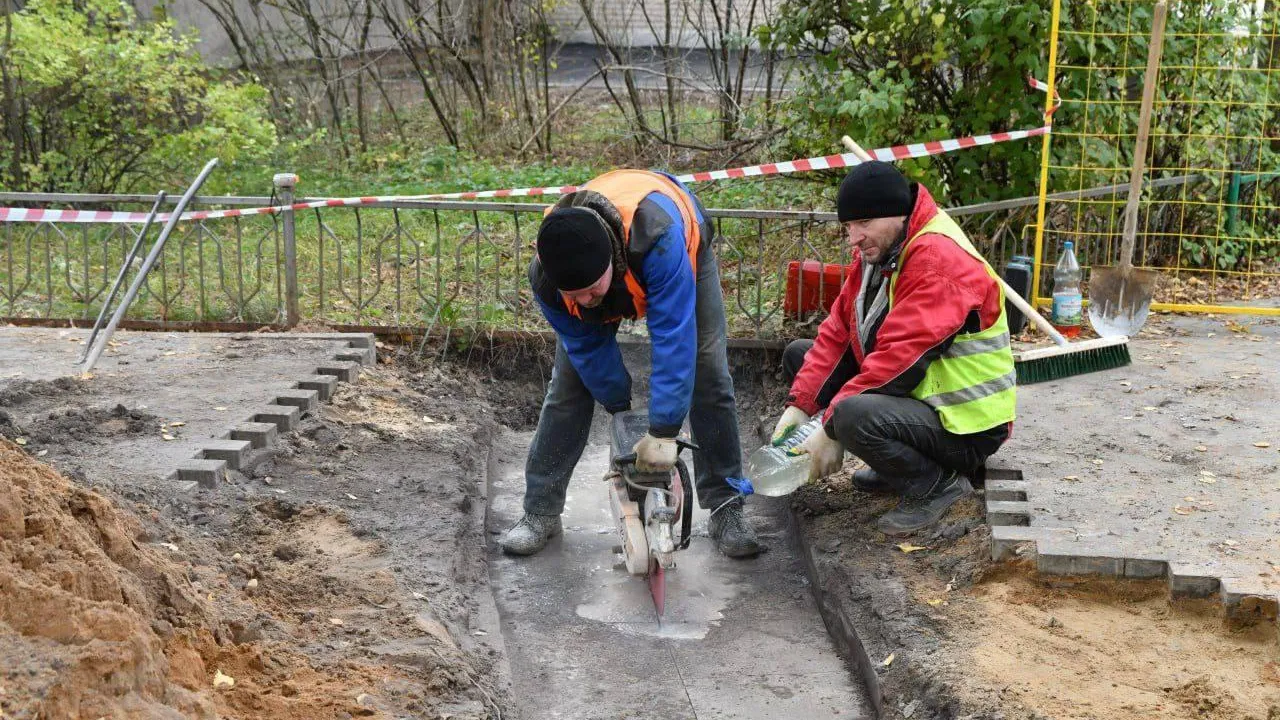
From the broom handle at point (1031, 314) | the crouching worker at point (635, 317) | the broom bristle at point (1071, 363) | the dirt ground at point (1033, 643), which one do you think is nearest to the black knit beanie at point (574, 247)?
the crouching worker at point (635, 317)

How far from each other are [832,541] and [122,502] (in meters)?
2.70

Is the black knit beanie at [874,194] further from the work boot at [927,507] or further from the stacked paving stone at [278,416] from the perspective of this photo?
the stacked paving stone at [278,416]

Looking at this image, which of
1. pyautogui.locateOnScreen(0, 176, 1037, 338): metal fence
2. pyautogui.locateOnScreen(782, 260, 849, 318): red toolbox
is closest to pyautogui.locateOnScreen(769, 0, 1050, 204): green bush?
pyautogui.locateOnScreen(0, 176, 1037, 338): metal fence

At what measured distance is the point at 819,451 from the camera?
4750 millimetres

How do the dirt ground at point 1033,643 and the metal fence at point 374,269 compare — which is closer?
the dirt ground at point 1033,643

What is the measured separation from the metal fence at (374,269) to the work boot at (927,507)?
2577mm

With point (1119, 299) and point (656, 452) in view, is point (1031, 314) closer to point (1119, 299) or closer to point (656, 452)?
point (1119, 299)

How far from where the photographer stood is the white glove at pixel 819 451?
4738 mm

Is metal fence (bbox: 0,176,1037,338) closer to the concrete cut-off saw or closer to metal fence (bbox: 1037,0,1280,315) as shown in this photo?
metal fence (bbox: 1037,0,1280,315)

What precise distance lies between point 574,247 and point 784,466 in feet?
4.66

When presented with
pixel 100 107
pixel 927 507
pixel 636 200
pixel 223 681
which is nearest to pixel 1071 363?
pixel 927 507

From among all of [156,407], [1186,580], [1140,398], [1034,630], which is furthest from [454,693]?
[1140,398]

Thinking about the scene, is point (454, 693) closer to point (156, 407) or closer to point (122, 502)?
point (122, 502)

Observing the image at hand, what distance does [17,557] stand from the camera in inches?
115
